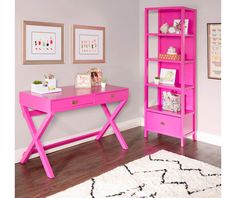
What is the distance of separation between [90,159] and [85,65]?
4.21ft

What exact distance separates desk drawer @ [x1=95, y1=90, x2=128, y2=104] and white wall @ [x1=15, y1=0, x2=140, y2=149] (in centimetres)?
62

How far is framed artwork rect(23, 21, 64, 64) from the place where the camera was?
11.1ft

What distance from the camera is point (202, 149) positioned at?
12.5ft

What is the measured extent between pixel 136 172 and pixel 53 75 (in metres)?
1.54

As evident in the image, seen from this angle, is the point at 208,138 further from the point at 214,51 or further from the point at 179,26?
the point at 179,26

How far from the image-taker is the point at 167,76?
14.1 ft

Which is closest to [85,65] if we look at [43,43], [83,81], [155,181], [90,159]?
[83,81]

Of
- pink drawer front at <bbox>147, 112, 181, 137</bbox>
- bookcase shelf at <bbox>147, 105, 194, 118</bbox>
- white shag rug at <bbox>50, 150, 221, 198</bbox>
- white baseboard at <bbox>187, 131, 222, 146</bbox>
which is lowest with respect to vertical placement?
white shag rug at <bbox>50, 150, 221, 198</bbox>

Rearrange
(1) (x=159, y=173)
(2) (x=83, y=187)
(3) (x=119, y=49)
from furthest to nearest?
(3) (x=119, y=49), (1) (x=159, y=173), (2) (x=83, y=187)

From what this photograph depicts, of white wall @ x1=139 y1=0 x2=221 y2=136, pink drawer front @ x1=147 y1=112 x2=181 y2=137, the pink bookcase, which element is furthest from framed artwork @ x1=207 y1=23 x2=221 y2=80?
pink drawer front @ x1=147 y1=112 x2=181 y2=137

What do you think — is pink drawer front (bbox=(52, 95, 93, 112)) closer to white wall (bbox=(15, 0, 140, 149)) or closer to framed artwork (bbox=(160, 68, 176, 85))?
white wall (bbox=(15, 0, 140, 149))
